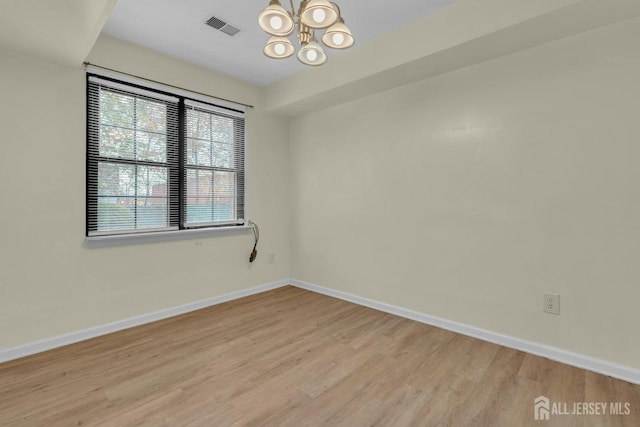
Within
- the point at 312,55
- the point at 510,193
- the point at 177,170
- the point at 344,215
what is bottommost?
the point at 344,215

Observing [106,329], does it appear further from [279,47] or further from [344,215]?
[279,47]

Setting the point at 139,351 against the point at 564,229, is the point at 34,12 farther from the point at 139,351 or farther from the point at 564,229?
the point at 564,229

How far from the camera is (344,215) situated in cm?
371

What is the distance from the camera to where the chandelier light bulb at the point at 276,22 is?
1.78m

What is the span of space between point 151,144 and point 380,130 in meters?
2.39

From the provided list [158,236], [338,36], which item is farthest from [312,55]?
[158,236]

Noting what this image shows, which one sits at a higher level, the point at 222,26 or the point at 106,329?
the point at 222,26

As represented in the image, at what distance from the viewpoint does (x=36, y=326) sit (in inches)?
95.9

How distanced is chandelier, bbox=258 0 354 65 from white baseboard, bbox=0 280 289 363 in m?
2.70

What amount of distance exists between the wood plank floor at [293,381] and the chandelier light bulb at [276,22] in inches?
88.8

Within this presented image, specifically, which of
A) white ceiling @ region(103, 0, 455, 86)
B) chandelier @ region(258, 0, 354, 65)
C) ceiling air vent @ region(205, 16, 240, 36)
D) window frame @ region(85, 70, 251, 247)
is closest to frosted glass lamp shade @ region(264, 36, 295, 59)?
chandelier @ region(258, 0, 354, 65)

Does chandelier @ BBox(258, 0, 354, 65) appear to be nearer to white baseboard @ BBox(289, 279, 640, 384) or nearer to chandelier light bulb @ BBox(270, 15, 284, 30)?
chandelier light bulb @ BBox(270, 15, 284, 30)

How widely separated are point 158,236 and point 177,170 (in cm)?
72

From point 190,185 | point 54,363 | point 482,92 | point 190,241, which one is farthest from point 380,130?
point 54,363
